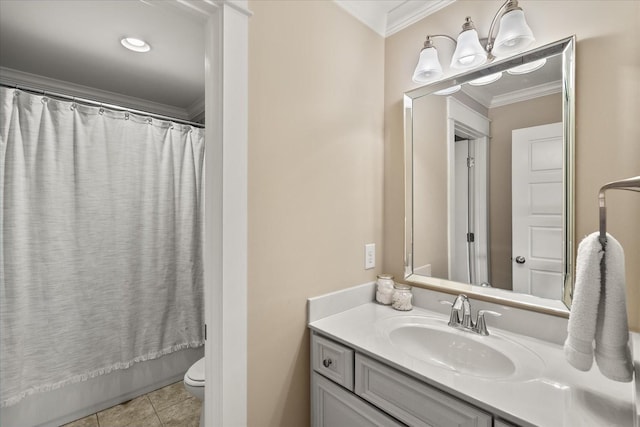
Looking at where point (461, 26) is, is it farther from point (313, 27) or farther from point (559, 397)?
point (559, 397)

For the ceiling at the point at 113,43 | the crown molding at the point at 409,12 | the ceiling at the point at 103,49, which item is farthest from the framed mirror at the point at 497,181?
the ceiling at the point at 103,49

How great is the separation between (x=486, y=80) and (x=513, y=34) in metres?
0.19

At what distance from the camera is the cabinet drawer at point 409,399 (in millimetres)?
790

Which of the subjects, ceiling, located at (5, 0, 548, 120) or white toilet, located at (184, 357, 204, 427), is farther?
white toilet, located at (184, 357, 204, 427)

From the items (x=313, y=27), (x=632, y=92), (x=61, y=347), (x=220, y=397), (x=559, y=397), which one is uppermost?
(x=313, y=27)

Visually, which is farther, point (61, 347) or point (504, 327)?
point (61, 347)

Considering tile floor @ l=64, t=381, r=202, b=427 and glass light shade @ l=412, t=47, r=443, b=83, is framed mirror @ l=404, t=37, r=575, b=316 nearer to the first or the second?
glass light shade @ l=412, t=47, r=443, b=83

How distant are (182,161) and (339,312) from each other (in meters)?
1.74

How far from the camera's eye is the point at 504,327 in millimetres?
1172

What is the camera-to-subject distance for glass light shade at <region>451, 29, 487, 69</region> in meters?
1.21

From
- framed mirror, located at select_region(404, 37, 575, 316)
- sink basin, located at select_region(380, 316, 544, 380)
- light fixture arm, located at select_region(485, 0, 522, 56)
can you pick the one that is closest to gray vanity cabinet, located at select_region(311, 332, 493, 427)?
sink basin, located at select_region(380, 316, 544, 380)

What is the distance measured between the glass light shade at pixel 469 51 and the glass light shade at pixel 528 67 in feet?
0.41

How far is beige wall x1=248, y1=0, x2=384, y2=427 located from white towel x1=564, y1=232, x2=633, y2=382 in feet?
2.85

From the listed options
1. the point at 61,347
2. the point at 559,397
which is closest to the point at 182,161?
the point at 61,347
